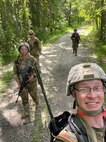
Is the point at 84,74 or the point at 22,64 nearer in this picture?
the point at 84,74

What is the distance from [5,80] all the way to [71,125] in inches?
420

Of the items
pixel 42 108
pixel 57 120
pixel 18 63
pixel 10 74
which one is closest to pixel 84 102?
pixel 57 120

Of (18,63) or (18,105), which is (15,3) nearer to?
(18,105)

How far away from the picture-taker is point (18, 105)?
360 inches

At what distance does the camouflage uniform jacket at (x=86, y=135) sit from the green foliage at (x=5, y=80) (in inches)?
353

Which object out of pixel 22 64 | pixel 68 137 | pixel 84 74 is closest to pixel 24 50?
pixel 22 64

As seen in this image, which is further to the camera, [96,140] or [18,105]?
[18,105]

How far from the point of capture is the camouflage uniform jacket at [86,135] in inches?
76.1

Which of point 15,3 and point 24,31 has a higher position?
point 15,3

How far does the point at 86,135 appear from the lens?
79.1 inches

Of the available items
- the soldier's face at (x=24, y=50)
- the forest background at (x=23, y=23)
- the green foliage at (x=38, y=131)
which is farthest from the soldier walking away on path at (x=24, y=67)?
the forest background at (x=23, y=23)

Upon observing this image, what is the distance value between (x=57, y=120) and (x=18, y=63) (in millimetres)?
5049

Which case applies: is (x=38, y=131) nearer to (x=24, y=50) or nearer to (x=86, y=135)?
(x=24, y=50)

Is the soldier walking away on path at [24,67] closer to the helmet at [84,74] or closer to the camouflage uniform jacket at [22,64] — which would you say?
the camouflage uniform jacket at [22,64]
